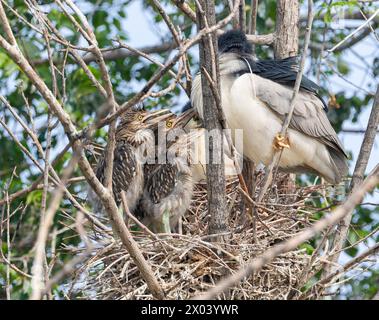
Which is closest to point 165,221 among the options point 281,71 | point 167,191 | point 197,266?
point 167,191

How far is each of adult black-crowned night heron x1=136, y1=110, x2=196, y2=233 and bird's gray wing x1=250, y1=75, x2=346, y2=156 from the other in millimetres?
665

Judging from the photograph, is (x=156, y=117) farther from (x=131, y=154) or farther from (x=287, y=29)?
(x=287, y=29)

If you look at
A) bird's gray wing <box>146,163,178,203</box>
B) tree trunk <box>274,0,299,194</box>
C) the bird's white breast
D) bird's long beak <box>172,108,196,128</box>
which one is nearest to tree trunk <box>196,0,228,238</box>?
bird's gray wing <box>146,163,178,203</box>

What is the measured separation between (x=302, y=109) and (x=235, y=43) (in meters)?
0.66

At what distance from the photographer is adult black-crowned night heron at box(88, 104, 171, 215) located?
5.36 m

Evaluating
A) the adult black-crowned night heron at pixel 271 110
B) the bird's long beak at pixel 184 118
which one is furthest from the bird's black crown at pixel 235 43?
the bird's long beak at pixel 184 118

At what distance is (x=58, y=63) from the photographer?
7.70 meters

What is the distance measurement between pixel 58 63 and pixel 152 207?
278 cm

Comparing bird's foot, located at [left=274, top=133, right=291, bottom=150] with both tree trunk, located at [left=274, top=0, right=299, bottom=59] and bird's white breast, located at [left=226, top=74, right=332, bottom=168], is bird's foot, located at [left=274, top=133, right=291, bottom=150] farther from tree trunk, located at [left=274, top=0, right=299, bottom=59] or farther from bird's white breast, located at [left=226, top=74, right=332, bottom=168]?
tree trunk, located at [left=274, top=0, right=299, bottom=59]

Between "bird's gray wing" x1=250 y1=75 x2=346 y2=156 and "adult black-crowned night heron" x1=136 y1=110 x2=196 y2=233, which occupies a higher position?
"bird's gray wing" x1=250 y1=75 x2=346 y2=156

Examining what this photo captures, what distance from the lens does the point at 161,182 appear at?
17.8 feet
